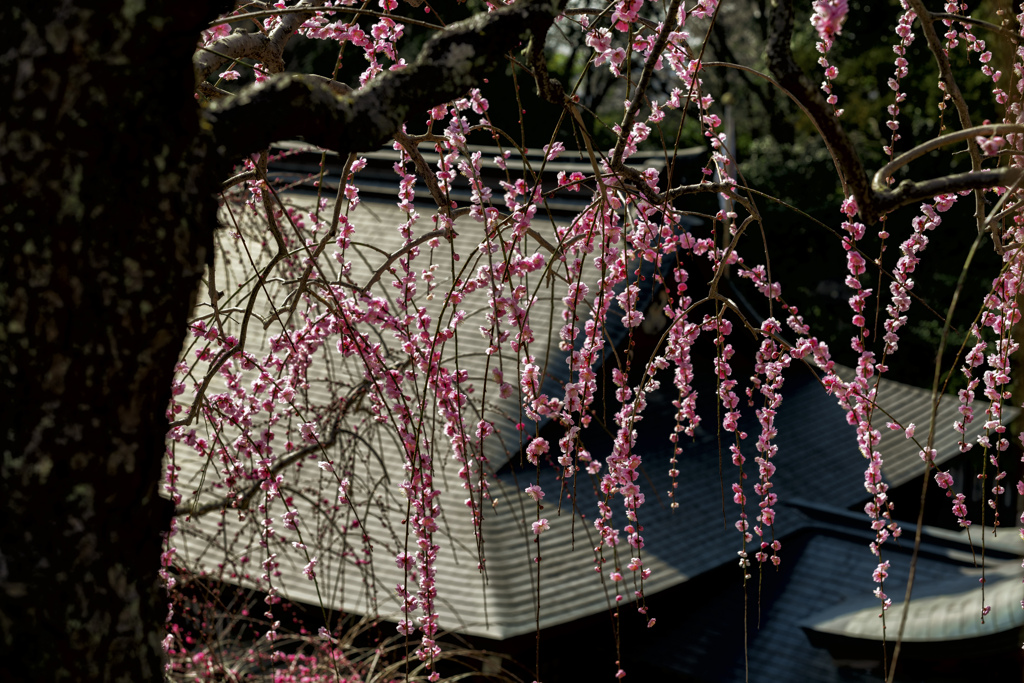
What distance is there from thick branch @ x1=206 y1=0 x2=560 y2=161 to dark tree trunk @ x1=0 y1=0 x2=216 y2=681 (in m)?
0.17

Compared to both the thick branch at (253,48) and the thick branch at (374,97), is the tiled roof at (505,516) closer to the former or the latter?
the thick branch at (253,48)

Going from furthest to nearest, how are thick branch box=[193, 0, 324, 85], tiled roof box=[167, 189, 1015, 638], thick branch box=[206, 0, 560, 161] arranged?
tiled roof box=[167, 189, 1015, 638] → thick branch box=[193, 0, 324, 85] → thick branch box=[206, 0, 560, 161]

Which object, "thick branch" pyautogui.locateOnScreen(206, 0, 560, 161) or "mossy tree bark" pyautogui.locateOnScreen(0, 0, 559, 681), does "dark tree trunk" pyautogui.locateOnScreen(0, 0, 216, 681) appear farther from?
"thick branch" pyautogui.locateOnScreen(206, 0, 560, 161)

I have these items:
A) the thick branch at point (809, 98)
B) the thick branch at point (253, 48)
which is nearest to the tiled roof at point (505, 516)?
the thick branch at point (253, 48)

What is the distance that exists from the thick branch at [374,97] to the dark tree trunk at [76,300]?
0.17 metres

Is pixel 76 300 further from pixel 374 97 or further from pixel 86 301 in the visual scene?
pixel 374 97

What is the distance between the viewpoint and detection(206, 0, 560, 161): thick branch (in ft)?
5.31

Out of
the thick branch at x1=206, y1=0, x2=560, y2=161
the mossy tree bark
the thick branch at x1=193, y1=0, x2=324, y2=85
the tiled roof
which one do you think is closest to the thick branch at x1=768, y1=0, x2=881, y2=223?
the thick branch at x1=206, y1=0, x2=560, y2=161

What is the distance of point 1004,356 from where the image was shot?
288 cm

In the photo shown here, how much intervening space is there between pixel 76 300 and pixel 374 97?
2.22 ft

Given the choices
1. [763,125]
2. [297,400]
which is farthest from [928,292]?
[297,400]

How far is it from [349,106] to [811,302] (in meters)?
15.5

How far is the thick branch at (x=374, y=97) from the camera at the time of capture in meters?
1.62

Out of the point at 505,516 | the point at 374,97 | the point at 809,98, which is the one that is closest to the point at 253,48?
the point at 374,97
